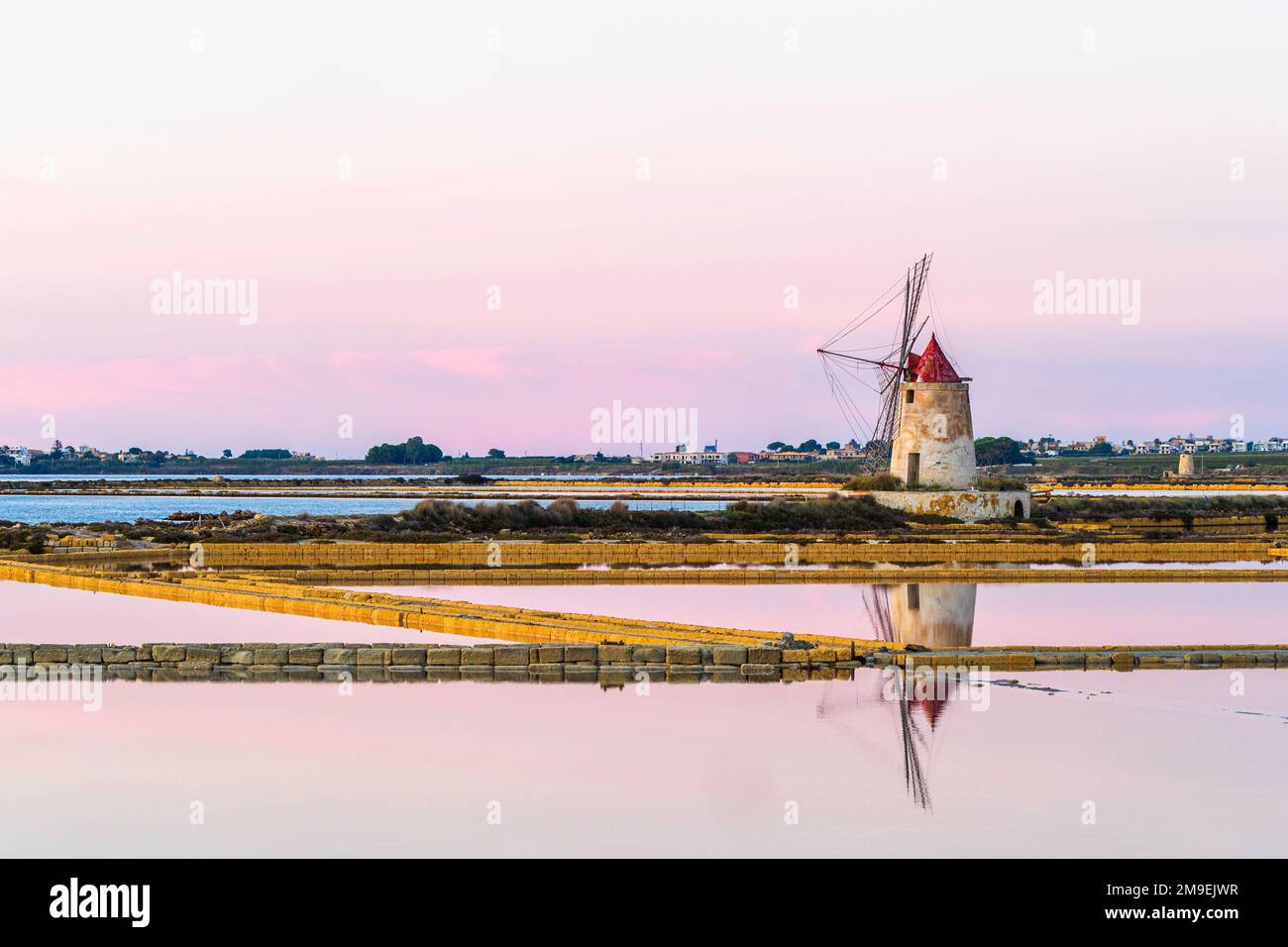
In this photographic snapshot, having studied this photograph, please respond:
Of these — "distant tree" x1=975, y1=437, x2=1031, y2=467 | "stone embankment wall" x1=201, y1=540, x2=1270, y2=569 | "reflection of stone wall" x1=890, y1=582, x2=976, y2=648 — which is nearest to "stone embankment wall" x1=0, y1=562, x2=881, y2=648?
"reflection of stone wall" x1=890, y1=582, x2=976, y2=648

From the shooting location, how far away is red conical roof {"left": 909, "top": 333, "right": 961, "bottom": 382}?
26672mm

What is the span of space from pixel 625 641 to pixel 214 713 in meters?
2.99

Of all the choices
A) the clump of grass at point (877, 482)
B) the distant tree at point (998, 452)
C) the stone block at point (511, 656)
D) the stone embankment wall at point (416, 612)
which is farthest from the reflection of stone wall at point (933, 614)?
the distant tree at point (998, 452)

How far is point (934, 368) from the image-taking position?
26.8 meters

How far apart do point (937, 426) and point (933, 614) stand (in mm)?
13924

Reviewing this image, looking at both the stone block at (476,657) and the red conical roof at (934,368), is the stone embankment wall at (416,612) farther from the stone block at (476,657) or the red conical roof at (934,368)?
the red conical roof at (934,368)

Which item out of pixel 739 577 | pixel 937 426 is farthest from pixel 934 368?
pixel 739 577

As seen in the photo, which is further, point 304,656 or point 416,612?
point 416,612

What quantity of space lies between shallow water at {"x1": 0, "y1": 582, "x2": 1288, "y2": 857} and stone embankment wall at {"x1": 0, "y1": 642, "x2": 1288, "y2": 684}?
370 mm

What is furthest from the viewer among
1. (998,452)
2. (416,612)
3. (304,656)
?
(998,452)

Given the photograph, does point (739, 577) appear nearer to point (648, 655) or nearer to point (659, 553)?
point (659, 553)

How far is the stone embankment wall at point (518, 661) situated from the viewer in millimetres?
9336

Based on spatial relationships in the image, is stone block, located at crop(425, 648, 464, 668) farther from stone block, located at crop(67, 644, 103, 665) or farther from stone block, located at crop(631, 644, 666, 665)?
stone block, located at crop(67, 644, 103, 665)
